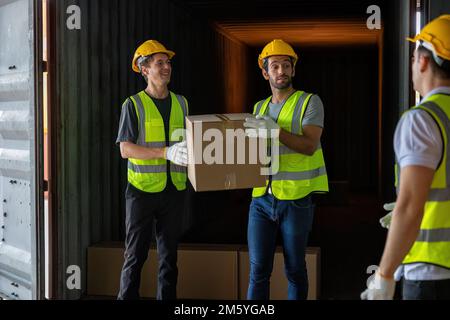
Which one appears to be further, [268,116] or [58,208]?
[58,208]

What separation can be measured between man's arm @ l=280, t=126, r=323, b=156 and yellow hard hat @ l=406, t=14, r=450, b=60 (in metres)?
1.38

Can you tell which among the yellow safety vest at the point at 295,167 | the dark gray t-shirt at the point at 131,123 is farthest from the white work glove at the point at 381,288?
the dark gray t-shirt at the point at 131,123

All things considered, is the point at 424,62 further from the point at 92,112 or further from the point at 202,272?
the point at 92,112

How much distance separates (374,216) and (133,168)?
6.32 metres

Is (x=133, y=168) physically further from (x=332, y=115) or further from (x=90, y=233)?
(x=332, y=115)

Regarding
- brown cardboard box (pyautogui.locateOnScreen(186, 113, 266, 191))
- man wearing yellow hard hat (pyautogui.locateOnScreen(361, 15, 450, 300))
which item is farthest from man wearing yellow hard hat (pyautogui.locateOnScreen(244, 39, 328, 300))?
man wearing yellow hard hat (pyautogui.locateOnScreen(361, 15, 450, 300))

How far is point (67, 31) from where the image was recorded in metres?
4.71

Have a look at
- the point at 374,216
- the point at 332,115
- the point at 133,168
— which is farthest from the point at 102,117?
the point at 332,115

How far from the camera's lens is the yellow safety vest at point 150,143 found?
4.18 metres

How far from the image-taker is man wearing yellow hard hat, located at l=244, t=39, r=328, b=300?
12.1 feet

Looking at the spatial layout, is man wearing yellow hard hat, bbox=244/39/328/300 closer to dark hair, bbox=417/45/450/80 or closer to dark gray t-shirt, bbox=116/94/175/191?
dark gray t-shirt, bbox=116/94/175/191

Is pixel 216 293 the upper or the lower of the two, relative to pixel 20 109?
lower

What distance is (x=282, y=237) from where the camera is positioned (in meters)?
3.74

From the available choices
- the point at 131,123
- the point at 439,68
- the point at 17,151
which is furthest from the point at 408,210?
the point at 17,151
